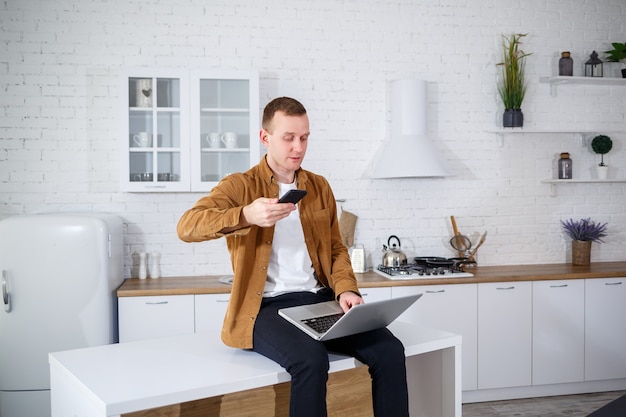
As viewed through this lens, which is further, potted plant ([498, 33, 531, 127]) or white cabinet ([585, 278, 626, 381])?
potted plant ([498, 33, 531, 127])

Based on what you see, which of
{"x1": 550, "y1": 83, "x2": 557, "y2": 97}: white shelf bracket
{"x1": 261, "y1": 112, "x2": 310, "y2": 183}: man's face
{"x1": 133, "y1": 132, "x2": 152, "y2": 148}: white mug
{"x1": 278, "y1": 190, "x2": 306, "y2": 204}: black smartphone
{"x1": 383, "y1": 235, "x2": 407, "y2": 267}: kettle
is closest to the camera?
{"x1": 278, "y1": 190, "x2": 306, "y2": 204}: black smartphone

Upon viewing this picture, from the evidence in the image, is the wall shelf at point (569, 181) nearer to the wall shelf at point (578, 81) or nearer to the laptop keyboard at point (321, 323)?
the wall shelf at point (578, 81)

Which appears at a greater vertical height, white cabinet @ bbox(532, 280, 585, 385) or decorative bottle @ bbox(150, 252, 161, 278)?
decorative bottle @ bbox(150, 252, 161, 278)

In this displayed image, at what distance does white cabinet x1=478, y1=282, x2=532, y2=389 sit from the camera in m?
4.32

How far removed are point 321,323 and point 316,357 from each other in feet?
0.61

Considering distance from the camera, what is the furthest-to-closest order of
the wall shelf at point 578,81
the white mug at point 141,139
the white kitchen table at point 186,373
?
the wall shelf at point 578,81
the white mug at point 141,139
the white kitchen table at point 186,373

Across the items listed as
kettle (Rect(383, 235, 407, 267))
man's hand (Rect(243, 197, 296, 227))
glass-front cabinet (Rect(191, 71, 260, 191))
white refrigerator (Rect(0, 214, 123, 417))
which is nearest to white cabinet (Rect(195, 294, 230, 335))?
white refrigerator (Rect(0, 214, 123, 417))

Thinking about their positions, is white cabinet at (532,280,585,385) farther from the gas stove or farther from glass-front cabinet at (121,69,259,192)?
glass-front cabinet at (121,69,259,192)

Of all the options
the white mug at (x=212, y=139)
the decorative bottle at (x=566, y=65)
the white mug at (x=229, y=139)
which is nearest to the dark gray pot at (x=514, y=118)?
the decorative bottle at (x=566, y=65)

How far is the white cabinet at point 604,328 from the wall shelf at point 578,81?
164 cm

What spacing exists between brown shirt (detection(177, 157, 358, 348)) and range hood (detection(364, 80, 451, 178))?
1823 mm

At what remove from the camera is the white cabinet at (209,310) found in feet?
13.1

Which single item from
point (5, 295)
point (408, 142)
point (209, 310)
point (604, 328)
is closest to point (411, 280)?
point (408, 142)

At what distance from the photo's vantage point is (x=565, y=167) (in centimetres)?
496
